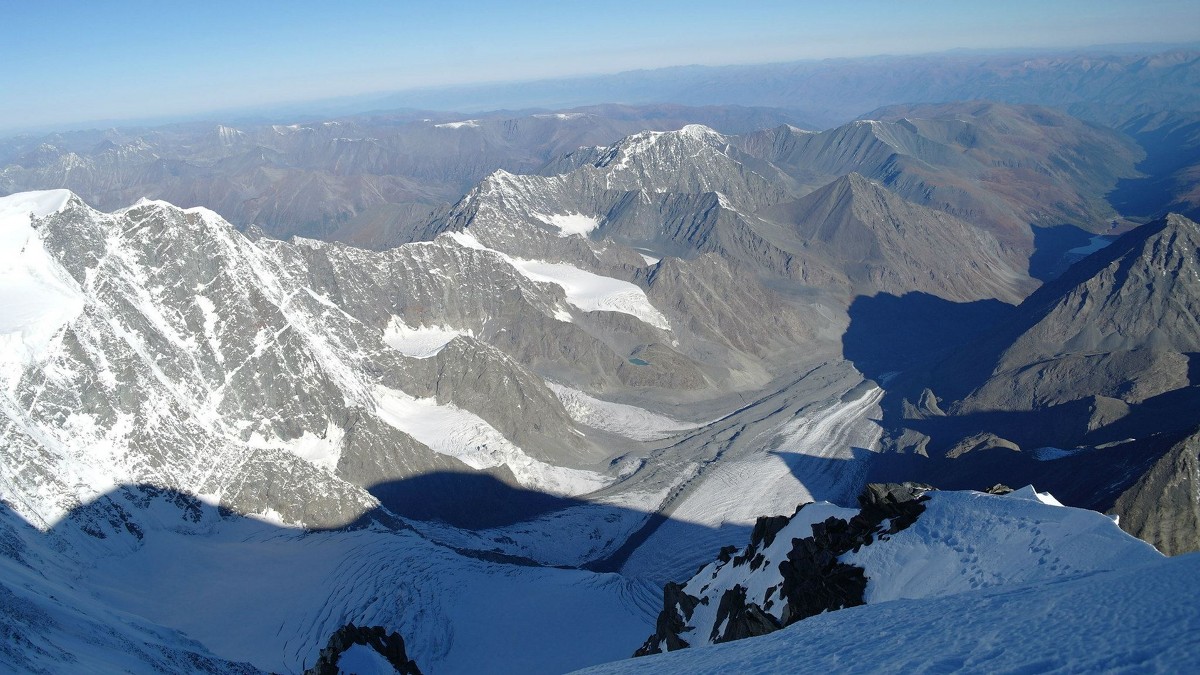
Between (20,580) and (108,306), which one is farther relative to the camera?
(108,306)

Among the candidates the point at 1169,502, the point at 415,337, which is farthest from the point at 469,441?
the point at 1169,502

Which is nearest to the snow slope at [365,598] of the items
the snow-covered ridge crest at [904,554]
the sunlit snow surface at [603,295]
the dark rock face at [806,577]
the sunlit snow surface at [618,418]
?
the dark rock face at [806,577]

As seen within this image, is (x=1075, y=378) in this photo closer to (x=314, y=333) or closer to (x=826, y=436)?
(x=826, y=436)

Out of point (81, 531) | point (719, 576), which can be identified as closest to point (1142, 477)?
point (719, 576)

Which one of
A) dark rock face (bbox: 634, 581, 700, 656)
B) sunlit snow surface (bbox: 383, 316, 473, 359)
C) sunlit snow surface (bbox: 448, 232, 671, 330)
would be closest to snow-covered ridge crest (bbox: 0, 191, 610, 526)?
sunlit snow surface (bbox: 383, 316, 473, 359)

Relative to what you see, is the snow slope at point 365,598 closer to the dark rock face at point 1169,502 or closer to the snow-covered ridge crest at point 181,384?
the snow-covered ridge crest at point 181,384

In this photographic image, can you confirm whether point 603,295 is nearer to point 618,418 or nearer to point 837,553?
point 618,418

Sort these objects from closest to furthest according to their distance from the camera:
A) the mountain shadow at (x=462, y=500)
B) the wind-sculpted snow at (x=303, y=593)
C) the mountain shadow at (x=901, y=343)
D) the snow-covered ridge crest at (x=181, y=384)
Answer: the wind-sculpted snow at (x=303, y=593)
the snow-covered ridge crest at (x=181, y=384)
the mountain shadow at (x=462, y=500)
the mountain shadow at (x=901, y=343)
